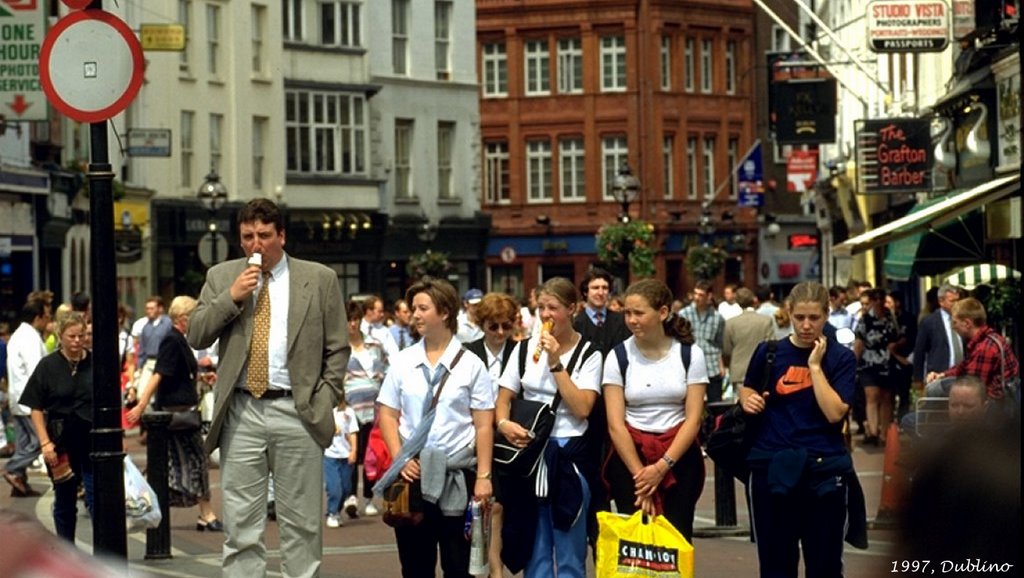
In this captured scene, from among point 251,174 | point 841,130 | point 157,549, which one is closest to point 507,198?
point 251,174

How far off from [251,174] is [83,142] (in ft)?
33.1

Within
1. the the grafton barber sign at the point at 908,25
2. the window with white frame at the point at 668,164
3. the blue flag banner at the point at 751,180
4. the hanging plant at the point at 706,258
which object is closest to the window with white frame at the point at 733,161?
the blue flag banner at the point at 751,180

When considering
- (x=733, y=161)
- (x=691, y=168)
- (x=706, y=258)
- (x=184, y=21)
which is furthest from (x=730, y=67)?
(x=184, y=21)

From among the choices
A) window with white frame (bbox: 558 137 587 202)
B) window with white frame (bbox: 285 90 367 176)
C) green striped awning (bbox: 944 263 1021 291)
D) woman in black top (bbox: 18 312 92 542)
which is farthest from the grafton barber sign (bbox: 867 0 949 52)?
window with white frame (bbox: 558 137 587 202)

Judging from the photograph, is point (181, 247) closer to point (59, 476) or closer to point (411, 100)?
point (411, 100)

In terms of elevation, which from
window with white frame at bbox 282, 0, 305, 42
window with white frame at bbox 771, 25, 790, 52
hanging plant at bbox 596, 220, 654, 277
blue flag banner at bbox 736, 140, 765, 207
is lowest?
hanging plant at bbox 596, 220, 654, 277

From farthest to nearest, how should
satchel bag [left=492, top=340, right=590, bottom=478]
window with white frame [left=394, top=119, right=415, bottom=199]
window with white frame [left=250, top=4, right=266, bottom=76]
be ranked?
window with white frame [left=394, top=119, right=415, bottom=199] → window with white frame [left=250, top=4, right=266, bottom=76] → satchel bag [left=492, top=340, right=590, bottom=478]

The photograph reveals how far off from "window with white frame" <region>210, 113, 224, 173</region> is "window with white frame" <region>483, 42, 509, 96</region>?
24877 mm

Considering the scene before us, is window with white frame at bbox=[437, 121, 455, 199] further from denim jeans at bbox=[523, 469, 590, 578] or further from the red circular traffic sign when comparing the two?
the red circular traffic sign

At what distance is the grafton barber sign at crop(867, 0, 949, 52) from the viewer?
27000 millimetres

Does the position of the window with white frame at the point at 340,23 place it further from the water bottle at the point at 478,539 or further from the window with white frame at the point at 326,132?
the water bottle at the point at 478,539

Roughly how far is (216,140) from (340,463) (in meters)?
38.4

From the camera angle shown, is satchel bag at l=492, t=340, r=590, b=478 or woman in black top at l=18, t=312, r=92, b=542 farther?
woman in black top at l=18, t=312, r=92, b=542

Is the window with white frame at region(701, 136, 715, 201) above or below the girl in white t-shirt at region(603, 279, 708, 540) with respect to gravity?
above
